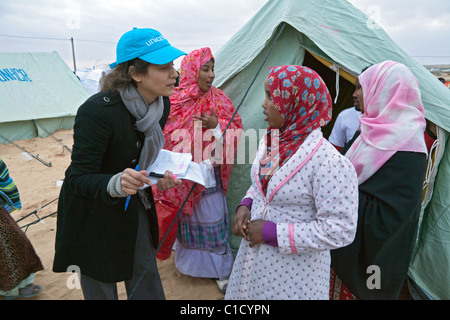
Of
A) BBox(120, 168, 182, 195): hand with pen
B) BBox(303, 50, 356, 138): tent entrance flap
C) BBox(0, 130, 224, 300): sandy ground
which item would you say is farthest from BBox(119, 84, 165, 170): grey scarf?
BBox(303, 50, 356, 138): tent entrance flap

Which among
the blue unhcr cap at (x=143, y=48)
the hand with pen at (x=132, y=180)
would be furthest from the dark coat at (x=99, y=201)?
the blue unhcr cap at (x=143, y=48)

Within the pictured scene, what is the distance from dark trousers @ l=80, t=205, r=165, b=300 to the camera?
5.55ft

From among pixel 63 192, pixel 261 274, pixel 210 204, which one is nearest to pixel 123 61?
pixel 63 192

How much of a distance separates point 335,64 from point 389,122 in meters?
1.20

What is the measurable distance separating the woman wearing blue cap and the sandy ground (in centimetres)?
143

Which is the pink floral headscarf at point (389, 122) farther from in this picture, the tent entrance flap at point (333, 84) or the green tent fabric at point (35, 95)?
the green tent fabric at point (35, 95)

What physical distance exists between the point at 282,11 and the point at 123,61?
7.13 feet

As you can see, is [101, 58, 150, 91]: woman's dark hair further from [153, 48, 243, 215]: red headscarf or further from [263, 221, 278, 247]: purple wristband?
[153, 48, 243, 215]: red headscarf

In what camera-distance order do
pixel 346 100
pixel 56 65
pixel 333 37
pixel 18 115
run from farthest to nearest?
pixel 56 65, pixel 18 115, pixel 346 100, pixel 333 37

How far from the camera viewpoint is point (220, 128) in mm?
2932

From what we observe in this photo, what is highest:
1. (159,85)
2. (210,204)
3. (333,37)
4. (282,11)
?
(282,11)
